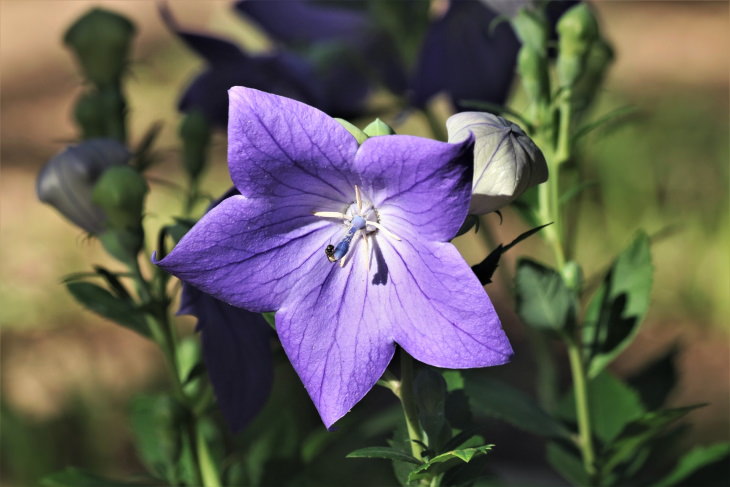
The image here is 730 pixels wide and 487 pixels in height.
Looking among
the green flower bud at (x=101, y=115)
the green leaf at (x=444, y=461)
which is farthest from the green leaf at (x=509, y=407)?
the green flower bud at (x=101, y=115)

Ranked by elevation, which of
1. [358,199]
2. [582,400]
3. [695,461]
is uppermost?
[358,199]

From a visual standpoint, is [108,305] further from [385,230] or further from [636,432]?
[636,432]

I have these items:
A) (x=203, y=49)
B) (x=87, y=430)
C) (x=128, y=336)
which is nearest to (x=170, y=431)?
(x=203, y=49)

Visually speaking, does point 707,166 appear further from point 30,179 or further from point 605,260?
point 30,179

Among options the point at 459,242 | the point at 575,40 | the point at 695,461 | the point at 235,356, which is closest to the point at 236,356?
the point at 235,356

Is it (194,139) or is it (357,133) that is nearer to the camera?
(357,133)

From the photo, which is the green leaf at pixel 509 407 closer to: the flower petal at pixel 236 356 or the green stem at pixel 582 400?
the green stem at pixel 582 400
